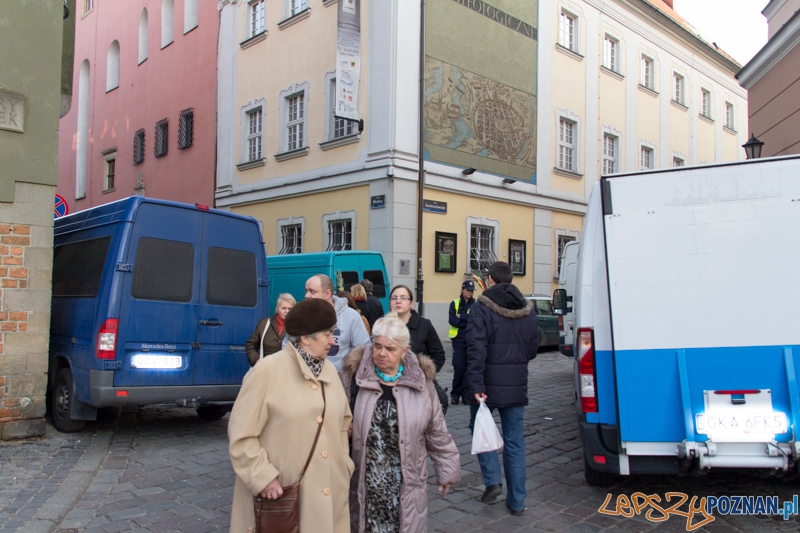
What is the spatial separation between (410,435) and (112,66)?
30.3 m

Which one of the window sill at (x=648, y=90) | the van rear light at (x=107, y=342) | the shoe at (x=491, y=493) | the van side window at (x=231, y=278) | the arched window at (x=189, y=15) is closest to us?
the shoe at (x=491, y=493)

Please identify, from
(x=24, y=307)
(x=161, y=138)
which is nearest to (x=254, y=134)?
(x=161, y=138)

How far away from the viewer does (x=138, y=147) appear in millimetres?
26406

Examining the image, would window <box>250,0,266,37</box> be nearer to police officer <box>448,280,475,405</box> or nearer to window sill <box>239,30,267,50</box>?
window sill <box>239,30,267,50</box>

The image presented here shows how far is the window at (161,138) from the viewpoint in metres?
24.9

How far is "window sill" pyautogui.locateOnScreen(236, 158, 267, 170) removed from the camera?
2037 centimetres

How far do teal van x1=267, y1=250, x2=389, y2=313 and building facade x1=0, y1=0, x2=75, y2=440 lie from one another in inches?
232

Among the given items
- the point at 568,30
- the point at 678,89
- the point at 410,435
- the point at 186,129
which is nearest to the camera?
the point at 410,435

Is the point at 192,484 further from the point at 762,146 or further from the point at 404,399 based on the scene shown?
the point at 762,146

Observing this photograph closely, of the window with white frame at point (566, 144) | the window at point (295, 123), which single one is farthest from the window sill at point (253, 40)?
the window with white frame at point (566, 144)

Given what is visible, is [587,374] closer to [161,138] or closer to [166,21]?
[161,138]

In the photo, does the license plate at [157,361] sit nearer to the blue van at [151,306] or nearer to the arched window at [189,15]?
the blue van at [151,306]

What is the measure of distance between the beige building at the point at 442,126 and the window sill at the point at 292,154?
5 cm

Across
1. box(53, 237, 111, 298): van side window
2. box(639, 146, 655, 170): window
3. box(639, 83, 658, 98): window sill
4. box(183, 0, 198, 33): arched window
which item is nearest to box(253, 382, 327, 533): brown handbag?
box(53, 237, 111, 298): van side window
